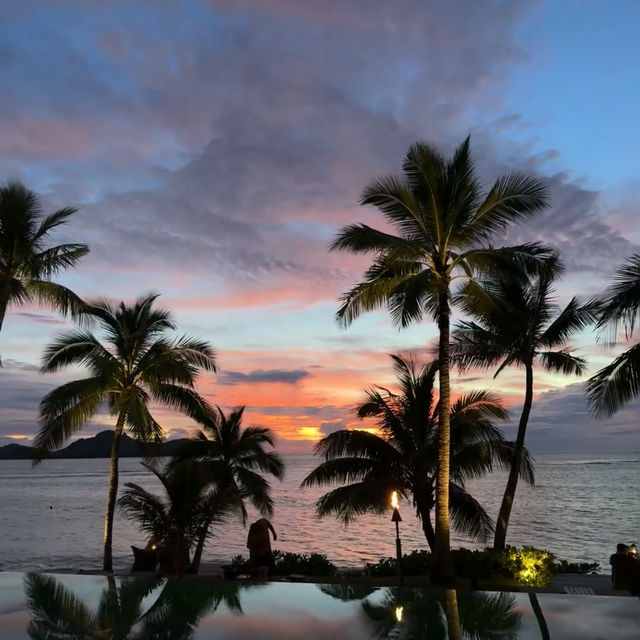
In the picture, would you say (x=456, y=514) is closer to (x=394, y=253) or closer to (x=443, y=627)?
(x=394, y=253)

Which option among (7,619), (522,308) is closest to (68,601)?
(7,619)

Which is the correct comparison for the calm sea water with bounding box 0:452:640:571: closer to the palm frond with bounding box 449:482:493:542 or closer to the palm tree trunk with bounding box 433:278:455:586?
the palm frond with bounding box 449:482:493:542

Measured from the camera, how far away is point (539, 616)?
10.1 meters

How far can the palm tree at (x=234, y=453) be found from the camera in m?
24.2

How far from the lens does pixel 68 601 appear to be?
37.9 ft

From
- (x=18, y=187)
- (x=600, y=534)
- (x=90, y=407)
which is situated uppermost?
(x=18, y=187)

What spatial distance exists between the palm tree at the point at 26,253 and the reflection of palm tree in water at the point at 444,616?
42.4ft

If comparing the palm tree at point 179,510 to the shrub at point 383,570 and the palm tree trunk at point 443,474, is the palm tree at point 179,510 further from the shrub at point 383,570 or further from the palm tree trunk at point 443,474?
the palm tree trunk at point 443,474

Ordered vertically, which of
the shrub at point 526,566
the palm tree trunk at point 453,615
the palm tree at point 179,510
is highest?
the palm tree at point 179,510

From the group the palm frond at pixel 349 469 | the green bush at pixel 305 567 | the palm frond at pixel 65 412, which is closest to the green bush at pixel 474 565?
the palm frond at pixel 349 469

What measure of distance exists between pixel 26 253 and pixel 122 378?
5.56 meters

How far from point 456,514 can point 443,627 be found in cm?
1123

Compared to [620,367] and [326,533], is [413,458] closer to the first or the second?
[620,367]

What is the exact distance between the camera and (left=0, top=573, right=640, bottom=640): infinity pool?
367 inches
